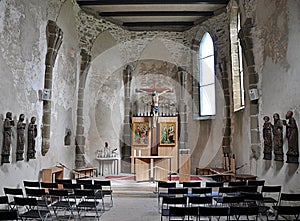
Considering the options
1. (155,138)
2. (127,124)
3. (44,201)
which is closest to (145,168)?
(155,138)

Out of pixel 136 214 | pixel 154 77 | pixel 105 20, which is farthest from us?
pixel 154 77

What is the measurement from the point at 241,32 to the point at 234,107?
300 cm

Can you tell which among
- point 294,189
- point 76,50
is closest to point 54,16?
point 76,50

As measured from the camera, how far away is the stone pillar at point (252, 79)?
8.94 m

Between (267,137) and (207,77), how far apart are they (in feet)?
21.2

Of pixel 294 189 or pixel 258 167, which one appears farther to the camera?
pixel 258 167

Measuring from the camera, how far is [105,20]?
1388 centimetres

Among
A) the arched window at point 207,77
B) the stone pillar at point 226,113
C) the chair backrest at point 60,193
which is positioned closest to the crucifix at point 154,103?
the arched window at point 207,77

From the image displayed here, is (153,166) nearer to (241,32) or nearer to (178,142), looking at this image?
(178,142)

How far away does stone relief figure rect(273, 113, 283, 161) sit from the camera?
7.00m

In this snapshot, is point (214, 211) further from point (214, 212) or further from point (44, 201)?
point (44, 201)

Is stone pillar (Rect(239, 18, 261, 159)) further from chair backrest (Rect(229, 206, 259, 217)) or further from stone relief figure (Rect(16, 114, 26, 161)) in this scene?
stone relief figure (Rect(16, 114, 26, 161))

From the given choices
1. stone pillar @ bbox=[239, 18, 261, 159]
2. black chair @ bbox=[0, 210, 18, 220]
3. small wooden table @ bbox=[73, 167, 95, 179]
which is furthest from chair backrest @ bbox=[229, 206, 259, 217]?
small wooden table @ bbox=[73, 167, 95, 179]

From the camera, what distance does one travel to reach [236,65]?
11.5 m
